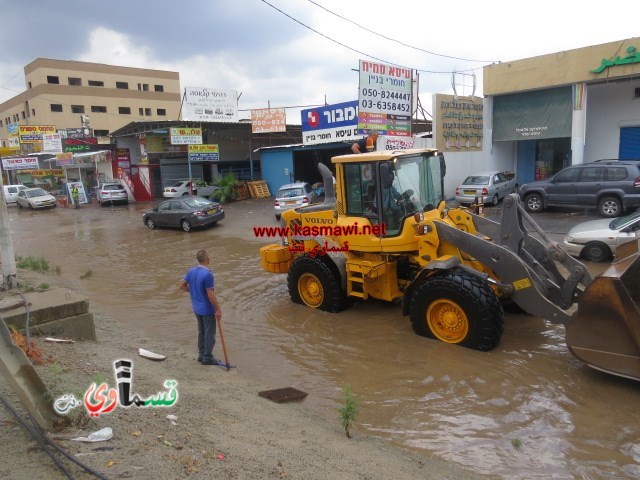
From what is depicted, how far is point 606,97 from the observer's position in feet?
66.0

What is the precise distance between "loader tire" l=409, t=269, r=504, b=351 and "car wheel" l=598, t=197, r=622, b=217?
468 inches

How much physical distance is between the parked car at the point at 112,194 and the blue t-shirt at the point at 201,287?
93.3 feet

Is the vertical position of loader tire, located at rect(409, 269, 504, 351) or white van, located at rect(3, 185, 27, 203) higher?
white van, located at rect(3, 185, 27, 203)

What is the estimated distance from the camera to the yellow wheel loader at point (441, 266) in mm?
4926

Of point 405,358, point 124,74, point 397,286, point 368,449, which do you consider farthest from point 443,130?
point 124,74

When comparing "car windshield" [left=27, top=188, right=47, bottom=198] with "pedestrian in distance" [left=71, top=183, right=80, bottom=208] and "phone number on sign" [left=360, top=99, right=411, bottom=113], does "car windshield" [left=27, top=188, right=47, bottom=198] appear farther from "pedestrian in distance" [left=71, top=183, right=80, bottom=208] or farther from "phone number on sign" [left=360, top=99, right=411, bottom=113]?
"phone number on sign" [left=360, top=99, right=411, bottom=113]

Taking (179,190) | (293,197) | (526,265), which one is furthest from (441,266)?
(179,190)

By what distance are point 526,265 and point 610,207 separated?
38.5 ft

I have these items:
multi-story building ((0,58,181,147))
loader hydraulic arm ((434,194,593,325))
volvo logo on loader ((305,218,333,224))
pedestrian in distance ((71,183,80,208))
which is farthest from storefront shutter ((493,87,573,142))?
multi-story building ((0,58,181,147))

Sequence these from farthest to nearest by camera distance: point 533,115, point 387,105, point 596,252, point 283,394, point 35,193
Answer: point 35,193 < point 533,115 < point 387,105 < point 596,252 < point 283,394

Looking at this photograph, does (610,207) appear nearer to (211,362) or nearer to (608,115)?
(608,115)

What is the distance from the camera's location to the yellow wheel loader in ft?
16.2

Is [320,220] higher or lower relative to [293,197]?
higher

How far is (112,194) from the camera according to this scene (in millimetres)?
31578
